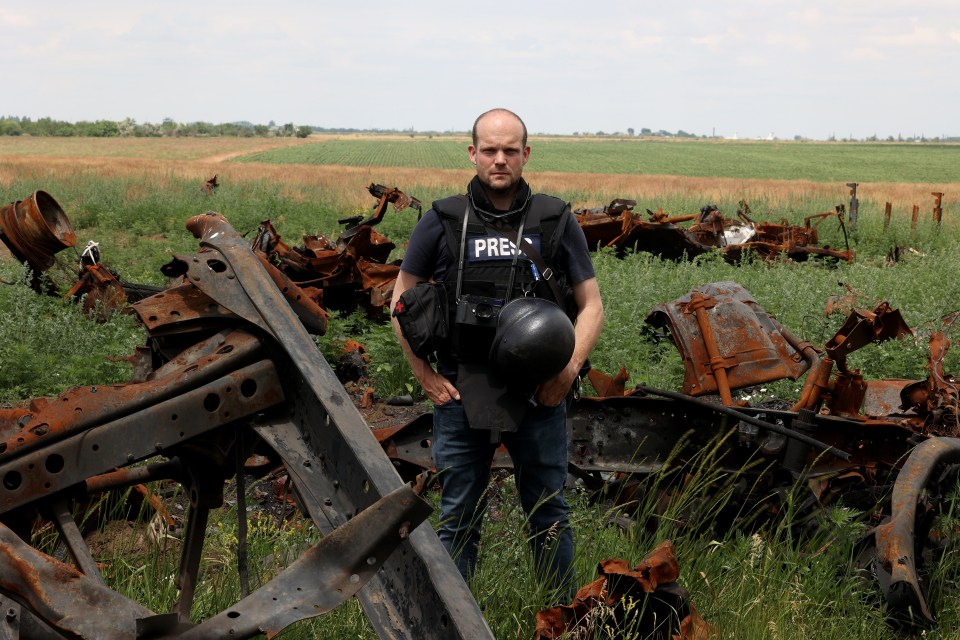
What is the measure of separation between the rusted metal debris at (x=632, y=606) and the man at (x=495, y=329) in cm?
58

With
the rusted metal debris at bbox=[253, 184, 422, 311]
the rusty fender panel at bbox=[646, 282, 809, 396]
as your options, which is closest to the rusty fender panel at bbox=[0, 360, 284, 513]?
the rusty fender panel at bbox=[646, 282, 809, 396]

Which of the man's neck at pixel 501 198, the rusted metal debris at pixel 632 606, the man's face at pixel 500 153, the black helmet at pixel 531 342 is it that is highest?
the man's face at pixel 500 153

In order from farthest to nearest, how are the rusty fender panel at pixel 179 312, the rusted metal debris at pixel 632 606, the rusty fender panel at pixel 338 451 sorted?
the rusted metal debris at pixel 632 606 < the rusty fender panel at pixel 179 312 < the rusty fender panel at pixel 338 451

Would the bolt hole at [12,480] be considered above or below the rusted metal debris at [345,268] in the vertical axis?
above

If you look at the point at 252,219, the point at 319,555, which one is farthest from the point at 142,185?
the point at 319,555

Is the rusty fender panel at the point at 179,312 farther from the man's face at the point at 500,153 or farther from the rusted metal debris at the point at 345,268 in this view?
the rusted metal debris at the point at 345,268

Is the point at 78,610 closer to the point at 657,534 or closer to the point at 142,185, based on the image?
the point at 657,534

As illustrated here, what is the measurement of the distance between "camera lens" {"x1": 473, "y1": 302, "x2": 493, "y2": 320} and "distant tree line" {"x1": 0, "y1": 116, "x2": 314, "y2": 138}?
333 ft

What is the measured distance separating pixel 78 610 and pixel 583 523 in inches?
125

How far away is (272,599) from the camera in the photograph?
1.90m

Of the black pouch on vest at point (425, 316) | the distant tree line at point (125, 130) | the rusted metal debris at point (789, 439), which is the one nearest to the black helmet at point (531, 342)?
the black pouch on vest at point (425, 316)

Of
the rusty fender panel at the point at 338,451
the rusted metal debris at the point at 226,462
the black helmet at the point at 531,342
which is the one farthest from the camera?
the black helmet at the point at 531,342

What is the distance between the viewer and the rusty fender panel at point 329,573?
184cm

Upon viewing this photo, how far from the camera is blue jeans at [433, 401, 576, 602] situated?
3627 mm
